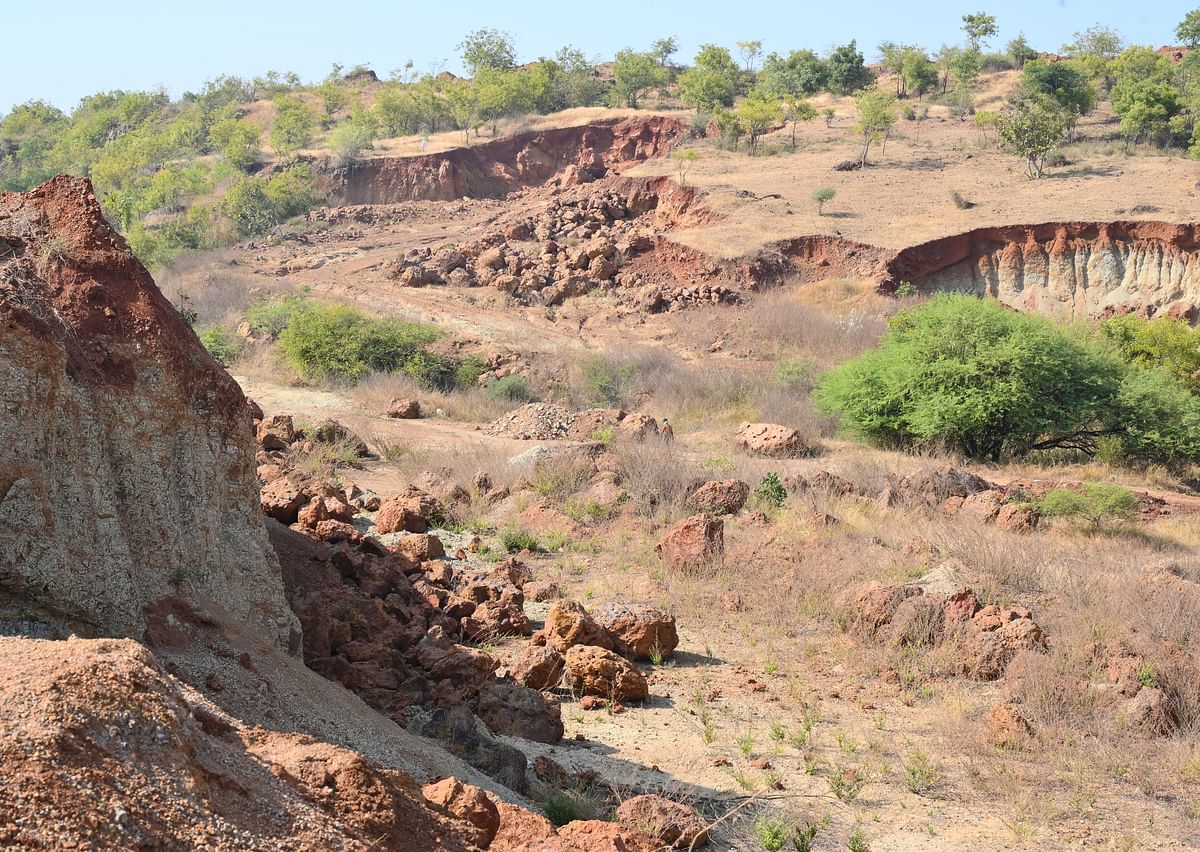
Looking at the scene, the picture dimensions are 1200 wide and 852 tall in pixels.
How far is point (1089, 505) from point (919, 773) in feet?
25.2

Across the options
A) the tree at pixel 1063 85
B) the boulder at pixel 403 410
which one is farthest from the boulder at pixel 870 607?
the tree at pixel 1063 85

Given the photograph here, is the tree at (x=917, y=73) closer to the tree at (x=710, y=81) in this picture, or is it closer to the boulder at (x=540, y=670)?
the tree at (x=710, y=81)

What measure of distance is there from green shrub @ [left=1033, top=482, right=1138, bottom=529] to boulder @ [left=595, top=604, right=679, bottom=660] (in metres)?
6.45

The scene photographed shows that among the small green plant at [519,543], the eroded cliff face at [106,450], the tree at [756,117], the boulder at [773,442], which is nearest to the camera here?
the eroded cliff face at [106,450]

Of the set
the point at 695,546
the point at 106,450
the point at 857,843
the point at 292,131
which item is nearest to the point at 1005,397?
the point at 695,546

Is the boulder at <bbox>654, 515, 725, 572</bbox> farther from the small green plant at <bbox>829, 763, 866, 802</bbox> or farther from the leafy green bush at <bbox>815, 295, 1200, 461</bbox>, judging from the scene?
the leafy green bush at <bbox>815, 295, 1200, 461</bbox>

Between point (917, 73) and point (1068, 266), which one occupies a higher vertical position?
point (917, 73)

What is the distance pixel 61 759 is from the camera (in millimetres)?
2764

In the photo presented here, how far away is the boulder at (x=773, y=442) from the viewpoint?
16172mm

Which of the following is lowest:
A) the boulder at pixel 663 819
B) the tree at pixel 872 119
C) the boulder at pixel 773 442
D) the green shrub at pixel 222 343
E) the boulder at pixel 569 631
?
the boulder at pixel 773 442

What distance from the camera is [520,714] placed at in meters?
6.48

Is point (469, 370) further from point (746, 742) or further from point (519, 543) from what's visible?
point (746, 742)

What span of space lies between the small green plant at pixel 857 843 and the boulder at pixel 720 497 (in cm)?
667

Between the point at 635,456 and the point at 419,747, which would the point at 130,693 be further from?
the point at 635,456
